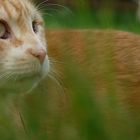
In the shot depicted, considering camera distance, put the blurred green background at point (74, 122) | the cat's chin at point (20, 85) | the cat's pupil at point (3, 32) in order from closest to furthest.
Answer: the blurred green background at point (74, 122)
the cat's chin at point (20, 85)
the cat's pupil at point (3, 32)

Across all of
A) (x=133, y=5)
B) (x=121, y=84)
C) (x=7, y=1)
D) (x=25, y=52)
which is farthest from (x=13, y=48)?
(x=133, y=5)

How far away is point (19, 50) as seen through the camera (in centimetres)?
211

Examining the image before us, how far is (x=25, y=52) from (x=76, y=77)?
0.93 metres

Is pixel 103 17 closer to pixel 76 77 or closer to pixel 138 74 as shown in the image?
pixel 76 77

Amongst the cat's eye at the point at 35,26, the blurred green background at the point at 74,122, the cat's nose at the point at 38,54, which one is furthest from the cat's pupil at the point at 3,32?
the blurred green background at the point at 74,122

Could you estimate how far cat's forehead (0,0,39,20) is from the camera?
2.21 meters

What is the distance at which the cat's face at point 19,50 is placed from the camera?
2.03m

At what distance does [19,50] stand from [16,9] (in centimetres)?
24

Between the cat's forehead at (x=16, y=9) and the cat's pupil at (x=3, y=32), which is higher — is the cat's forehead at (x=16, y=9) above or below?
above

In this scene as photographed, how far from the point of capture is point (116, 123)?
1.27 metres

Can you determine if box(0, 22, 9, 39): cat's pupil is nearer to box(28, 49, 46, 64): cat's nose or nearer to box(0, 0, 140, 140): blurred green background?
box(28, 49, 46, 64): cat's nose

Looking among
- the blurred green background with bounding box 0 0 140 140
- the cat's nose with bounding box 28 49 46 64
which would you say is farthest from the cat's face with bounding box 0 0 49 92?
the blurred green background with bounding box 0 0 140 140

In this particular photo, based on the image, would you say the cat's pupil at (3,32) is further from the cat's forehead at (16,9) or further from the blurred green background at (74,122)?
the blurred green background at (74,122)

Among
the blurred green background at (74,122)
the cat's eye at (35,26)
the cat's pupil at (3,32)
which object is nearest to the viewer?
the blurred green background at (74,122)
